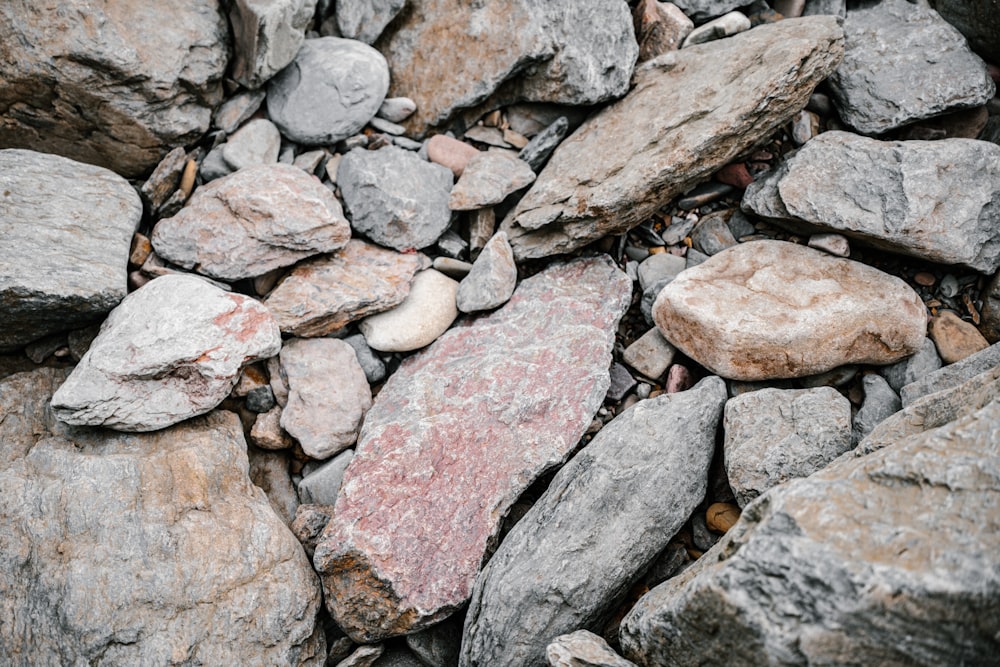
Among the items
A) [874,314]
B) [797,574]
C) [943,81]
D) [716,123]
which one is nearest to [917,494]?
[797,574]

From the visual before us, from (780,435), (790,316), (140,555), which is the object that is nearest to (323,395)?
(140,555)

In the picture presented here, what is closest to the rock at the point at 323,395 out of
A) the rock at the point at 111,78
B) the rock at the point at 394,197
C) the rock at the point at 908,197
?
the rock at the point at 394,197

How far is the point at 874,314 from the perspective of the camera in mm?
2625

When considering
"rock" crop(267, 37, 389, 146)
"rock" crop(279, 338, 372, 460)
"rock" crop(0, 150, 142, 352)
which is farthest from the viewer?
"rock" crop(267, 37, 389, 146)

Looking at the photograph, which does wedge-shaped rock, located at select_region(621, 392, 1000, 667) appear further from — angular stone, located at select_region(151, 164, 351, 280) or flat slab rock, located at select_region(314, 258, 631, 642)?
angular stone, located at select_region(151, 164, 351, 280)

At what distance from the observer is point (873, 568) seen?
1.56 metres

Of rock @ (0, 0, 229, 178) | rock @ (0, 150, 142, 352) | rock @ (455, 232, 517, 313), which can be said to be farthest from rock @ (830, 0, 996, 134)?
rock @ (0, 150, 142, 352)

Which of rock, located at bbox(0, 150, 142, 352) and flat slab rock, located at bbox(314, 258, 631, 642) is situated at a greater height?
rock, located at bbox(0, 150, 142, 352)

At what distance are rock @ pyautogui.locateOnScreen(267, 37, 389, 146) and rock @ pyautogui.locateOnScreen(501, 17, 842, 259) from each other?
35.8 inches

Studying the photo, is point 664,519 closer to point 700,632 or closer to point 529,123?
point 700,632

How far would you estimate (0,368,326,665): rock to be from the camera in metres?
2.32

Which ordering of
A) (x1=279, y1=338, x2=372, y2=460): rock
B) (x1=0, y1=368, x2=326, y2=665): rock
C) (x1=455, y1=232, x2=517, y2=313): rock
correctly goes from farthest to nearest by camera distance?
(x1=455, y1=232, x2=517, y2=313): rock, (x1=279, y1=338, x2=372, y2=460): rock, (x1=0, y1=368, x2=326, y2=665): rock

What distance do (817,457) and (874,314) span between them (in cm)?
67

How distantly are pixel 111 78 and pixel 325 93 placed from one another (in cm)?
90
